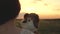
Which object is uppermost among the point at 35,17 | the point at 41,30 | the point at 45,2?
the point at 45,2

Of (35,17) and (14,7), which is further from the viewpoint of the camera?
(35,17)

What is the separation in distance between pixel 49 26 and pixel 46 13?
0.13 metres

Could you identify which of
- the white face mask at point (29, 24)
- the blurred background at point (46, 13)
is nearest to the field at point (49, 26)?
the blurred background at point (46, 13)

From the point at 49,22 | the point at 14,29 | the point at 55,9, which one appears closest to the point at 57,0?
the point at 55,9

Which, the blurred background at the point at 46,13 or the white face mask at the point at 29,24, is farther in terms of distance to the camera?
the blurred background at the point at 46,13

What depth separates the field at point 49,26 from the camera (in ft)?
4.59

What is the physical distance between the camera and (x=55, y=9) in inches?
54.9

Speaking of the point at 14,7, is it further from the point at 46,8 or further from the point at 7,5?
the point at 46,8

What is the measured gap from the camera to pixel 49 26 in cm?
143

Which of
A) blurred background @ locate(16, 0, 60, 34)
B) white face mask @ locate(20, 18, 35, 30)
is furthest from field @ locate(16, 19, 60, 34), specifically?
white face mask @ locate(20, 18, 35, 30)

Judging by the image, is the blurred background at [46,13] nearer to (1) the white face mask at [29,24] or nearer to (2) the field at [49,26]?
(2) the field at [49,26]

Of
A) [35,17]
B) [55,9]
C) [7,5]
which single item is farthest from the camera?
[55,9]

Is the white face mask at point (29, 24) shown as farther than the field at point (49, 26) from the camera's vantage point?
No

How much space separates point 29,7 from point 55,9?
231 millimetres
